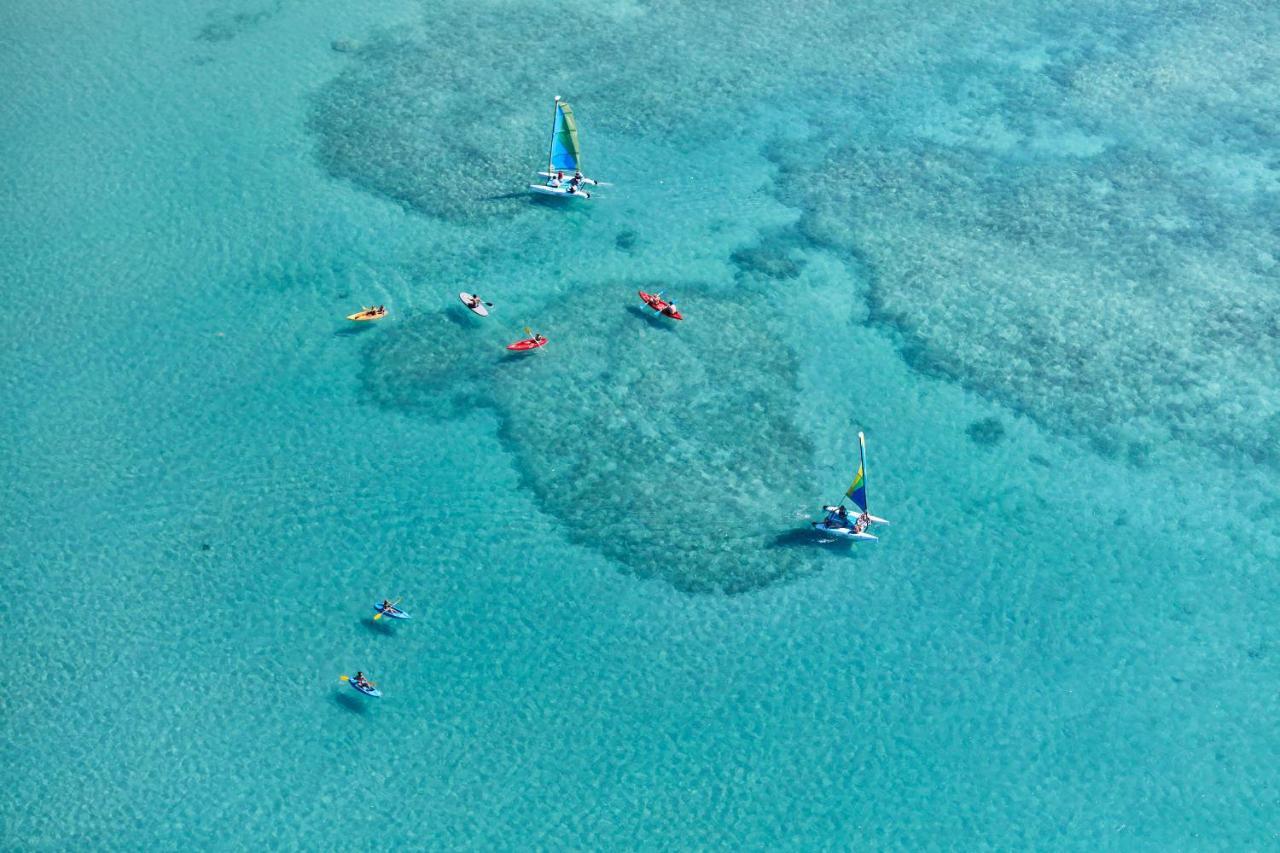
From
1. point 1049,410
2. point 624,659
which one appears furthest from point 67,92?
point 1049,410

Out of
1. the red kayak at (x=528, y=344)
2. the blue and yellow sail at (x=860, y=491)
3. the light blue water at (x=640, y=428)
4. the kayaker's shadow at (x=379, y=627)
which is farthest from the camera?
the red kayak at (x=528, y=344)

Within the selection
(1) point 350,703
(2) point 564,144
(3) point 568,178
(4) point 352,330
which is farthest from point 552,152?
(1) point 350,703

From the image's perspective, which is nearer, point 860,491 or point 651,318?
point 860,491

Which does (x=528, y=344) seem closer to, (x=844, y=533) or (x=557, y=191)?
(x=557, y=191)

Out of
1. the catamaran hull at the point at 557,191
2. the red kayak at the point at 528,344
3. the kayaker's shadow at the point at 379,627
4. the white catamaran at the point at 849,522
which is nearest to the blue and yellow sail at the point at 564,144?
the catamaran hull at the point at 557,191

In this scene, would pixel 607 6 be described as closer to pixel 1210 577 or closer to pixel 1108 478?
pixel 1108 478

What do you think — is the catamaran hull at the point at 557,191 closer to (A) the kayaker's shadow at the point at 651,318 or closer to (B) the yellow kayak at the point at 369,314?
(A) the kayaker's shadow at the point at 651,318

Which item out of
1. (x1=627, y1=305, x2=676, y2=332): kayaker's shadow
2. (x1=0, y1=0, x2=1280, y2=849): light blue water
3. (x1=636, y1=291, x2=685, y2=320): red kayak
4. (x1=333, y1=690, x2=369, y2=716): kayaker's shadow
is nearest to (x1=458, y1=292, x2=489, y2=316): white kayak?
(x1=0, y1=0, x2=1280, y2=849): light blue water
